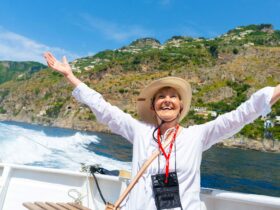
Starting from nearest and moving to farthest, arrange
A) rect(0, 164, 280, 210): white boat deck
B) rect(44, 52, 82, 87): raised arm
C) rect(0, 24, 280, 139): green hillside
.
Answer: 1. rect(44, 52, 82, 87): raised arm
2. rect(0, 164, 280, 210): white boat deck
3. rect(0, 24, 280, 139): green hillside

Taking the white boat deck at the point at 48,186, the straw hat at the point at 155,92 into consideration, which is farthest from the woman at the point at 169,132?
the white boat deck at the point at 48,186

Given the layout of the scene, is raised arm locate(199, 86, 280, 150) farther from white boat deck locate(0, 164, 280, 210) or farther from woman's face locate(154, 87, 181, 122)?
white boat deck locate(0, 164, 280, 210)

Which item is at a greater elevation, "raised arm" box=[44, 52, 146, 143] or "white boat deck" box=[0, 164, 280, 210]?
"raised arm" box=[44, 52, 146, 143]

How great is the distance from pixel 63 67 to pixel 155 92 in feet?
2.27

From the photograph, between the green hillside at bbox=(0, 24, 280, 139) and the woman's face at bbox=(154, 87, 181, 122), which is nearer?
the woman's face at bbox=(154, 87, 181, 122)

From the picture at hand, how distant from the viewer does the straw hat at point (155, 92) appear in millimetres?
2207

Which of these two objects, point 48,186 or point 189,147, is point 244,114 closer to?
point 189,147

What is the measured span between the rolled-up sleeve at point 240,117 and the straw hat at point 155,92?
0.27m

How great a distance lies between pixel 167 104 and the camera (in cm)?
218

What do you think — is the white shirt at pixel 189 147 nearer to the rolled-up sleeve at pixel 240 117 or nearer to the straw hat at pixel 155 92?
the rolled-up sleeve at pixel 240 117

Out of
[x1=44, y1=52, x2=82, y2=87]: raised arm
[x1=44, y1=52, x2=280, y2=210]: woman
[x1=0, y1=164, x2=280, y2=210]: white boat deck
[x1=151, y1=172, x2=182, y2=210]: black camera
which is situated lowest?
[x1=0, y1=164, x2=280, y2=210]: white boat deck

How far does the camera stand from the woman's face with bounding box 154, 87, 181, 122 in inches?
84.5

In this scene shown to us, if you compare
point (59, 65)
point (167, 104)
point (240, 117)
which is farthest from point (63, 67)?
point (240, 117)

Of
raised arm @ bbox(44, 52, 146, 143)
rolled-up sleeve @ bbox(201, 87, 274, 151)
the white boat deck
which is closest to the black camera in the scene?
rolled-up sleeve @ bbox(201, 87, 274, 151)
